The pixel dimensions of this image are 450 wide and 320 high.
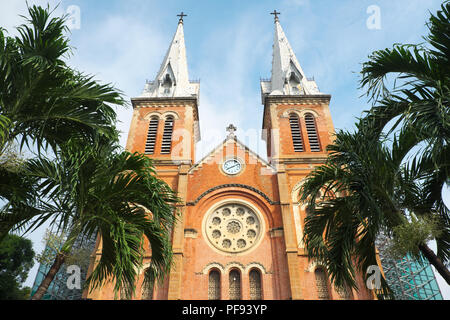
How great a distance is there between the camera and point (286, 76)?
2686 cm

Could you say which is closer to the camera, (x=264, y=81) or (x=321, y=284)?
(x=321, y=284)

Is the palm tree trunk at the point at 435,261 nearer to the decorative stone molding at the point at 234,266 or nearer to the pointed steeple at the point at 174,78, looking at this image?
the decorative stone molding at the point at 234,266

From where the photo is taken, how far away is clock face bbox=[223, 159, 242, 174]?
20.1 meters

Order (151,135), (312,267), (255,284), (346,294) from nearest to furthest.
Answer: (346,294)
(312,267)
(255,284)
(151,135)

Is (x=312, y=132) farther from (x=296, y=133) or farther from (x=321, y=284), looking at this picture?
(x=321, y=284)

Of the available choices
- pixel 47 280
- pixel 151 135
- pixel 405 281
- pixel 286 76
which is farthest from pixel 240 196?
pixel 405 281

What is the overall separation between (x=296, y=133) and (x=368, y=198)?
16.8 meters

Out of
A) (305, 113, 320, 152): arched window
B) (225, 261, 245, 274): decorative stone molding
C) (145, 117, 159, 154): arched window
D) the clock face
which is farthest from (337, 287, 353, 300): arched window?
(145, 117, 159, 154): arched window

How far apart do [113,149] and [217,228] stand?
11.5 m

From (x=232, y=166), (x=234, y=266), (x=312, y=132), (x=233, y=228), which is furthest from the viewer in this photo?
(x=312, y=132)

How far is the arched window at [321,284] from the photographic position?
51.5 ft
